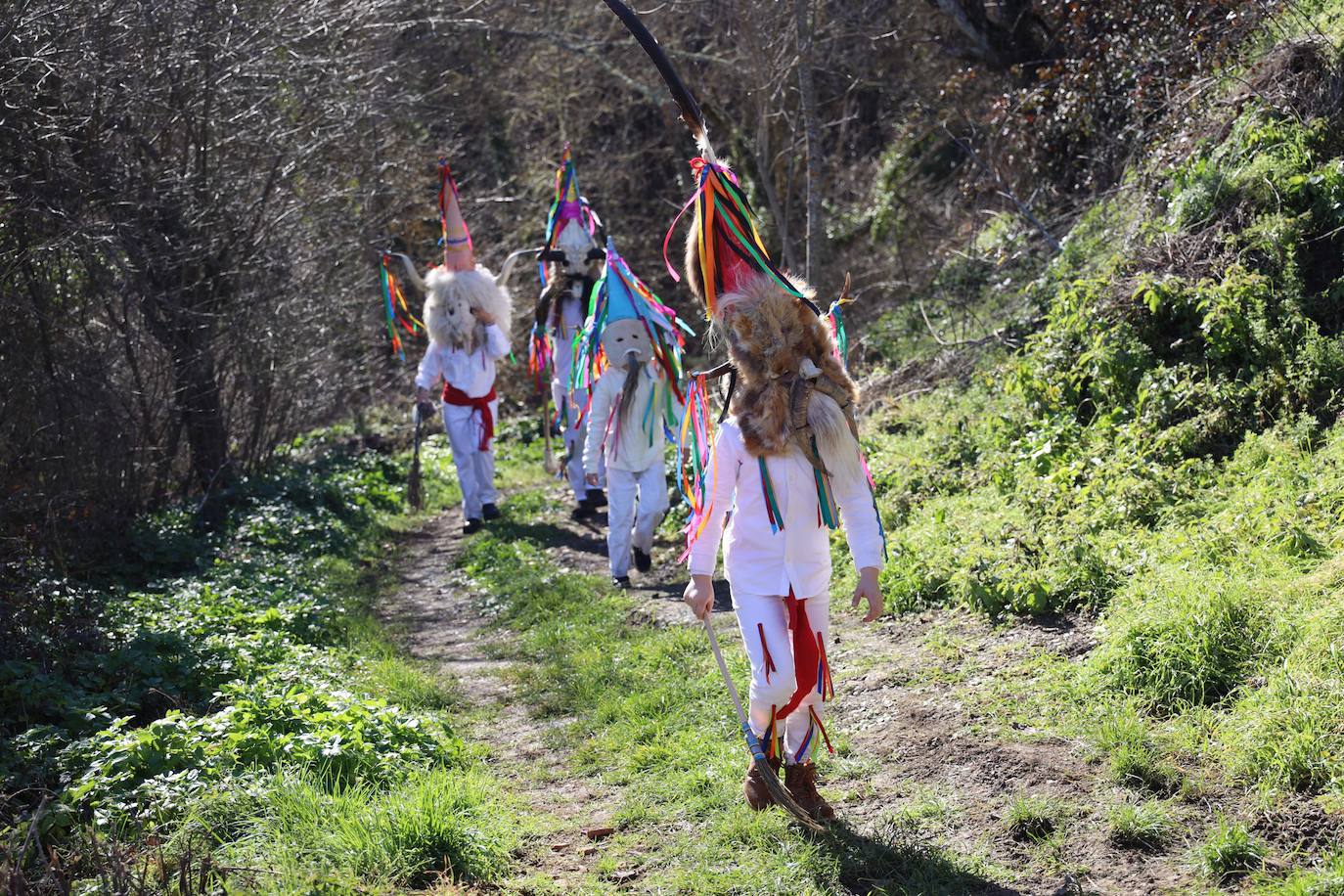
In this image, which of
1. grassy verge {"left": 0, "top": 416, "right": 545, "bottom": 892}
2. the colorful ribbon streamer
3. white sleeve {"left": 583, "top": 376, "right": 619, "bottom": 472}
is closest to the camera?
grassy verge {"left": 0, "top": 416, "right": 545, "bottom": 892}

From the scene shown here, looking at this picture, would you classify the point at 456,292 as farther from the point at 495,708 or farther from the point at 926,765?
the point at 926,765

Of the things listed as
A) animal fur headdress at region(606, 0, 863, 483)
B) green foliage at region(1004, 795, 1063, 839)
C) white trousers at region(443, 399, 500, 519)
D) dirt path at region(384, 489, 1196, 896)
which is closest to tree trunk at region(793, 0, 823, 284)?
white trousers at region(443, 399, 500, 519)

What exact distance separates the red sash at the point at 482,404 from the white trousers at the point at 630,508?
2.65 m

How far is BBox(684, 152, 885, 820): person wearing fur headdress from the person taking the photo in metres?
4.46

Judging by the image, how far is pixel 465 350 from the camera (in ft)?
35.2

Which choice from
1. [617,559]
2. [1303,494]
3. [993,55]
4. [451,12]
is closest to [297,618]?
[617,559]

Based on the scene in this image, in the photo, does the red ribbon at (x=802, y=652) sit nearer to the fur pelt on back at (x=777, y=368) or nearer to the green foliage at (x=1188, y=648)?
the fur pelt on back at (x=777, y=368)

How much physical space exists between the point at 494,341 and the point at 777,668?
275 inches

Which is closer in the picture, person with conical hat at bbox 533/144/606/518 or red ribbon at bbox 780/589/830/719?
red ribbon at bbox 780/589/830/719

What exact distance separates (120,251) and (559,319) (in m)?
3.70

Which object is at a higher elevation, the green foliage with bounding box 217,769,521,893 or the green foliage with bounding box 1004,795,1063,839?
the green foliage with bounding box 217,769,521,893

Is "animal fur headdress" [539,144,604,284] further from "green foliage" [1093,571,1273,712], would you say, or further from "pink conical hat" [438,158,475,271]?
"green foliage" [1093,571,1273,712]

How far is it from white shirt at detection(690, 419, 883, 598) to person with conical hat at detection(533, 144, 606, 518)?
629 cm

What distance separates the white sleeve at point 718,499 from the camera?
14.9 ft
